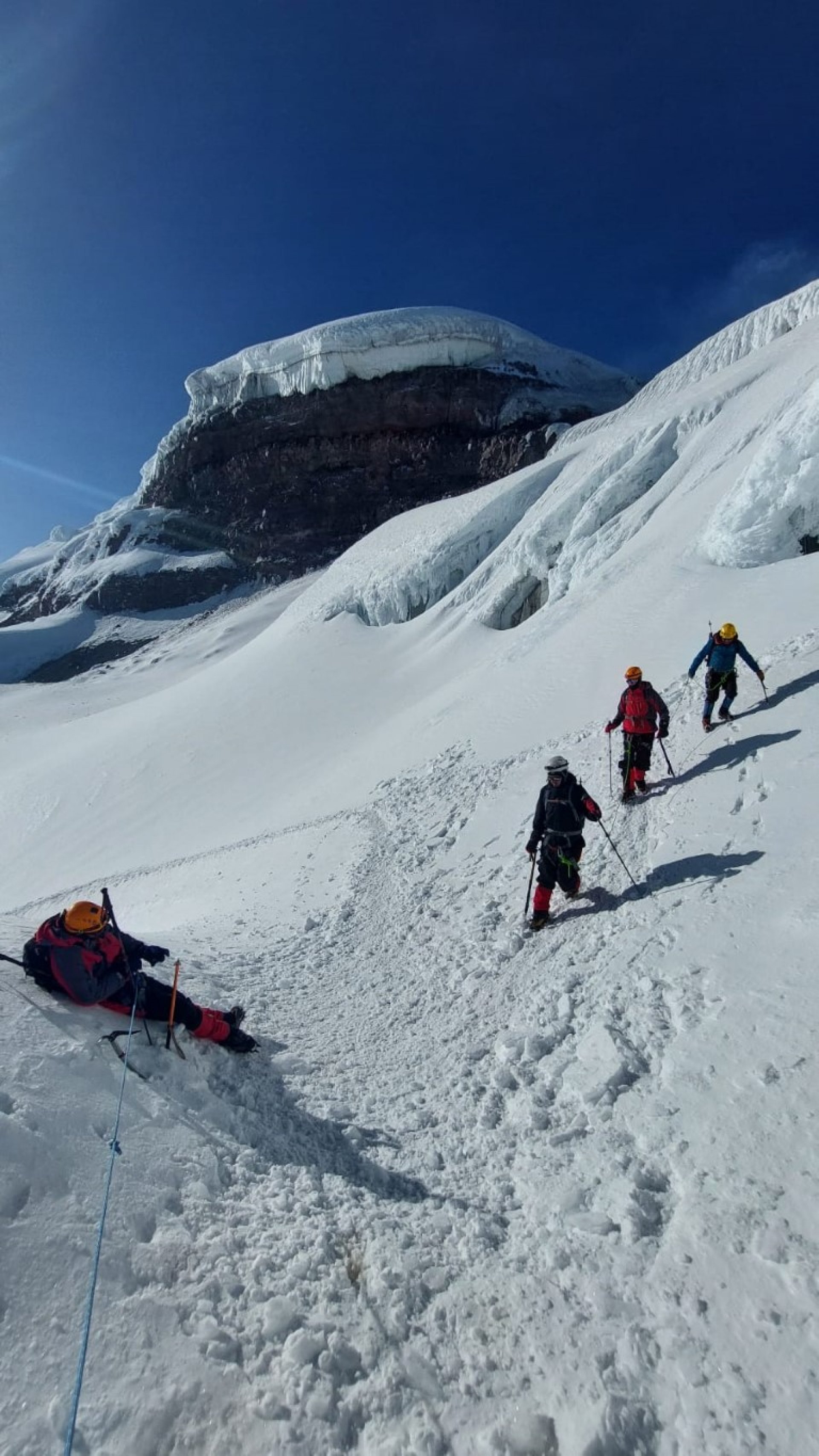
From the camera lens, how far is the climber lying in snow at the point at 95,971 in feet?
15.4

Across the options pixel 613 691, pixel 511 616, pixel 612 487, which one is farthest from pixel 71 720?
pixel 613 691

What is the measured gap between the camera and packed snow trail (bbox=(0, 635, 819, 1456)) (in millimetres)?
2695

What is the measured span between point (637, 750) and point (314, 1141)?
5.97 m

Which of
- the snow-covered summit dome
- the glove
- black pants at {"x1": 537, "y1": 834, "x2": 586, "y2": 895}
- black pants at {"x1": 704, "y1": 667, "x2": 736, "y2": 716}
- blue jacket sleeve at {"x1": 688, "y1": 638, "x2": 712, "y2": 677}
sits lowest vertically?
black pants at {"x1": 537, "y1": 834, "x2": 586, "y2": 895}

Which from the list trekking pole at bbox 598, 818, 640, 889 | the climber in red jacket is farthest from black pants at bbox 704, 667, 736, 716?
trekking pole at bbox 598, 818, 640, 889

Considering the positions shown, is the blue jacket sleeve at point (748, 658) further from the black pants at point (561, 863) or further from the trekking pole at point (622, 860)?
the black pants at point (561, 863)

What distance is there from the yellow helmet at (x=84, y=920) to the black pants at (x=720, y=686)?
25.2 ft

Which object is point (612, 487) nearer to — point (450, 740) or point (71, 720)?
point (450, 740)

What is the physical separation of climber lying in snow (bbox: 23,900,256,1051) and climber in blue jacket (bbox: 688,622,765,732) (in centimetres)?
729

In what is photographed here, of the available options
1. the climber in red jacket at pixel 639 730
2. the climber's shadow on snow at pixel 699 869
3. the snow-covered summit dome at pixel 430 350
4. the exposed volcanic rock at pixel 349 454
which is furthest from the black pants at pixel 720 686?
the snow-covered summit dome at pixel 430 350

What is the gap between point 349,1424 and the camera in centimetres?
271

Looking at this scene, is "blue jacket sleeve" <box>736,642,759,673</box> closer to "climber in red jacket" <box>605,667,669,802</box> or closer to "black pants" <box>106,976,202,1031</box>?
"climber in red jacket" <box>605,667,669,802</box>

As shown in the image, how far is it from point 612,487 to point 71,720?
113 ft

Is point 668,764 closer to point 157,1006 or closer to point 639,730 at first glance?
point 639,730
